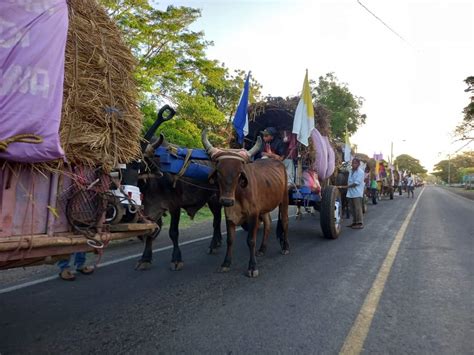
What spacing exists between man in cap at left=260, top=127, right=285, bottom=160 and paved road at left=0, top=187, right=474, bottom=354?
8.87 feet

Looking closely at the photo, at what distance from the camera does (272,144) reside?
936 cm

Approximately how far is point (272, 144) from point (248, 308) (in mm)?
5572

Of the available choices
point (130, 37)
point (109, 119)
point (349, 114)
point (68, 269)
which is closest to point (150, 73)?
point (130, 37)

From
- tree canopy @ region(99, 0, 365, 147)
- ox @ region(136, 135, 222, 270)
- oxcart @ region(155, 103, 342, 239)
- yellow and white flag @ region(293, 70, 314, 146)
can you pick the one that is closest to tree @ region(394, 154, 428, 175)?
tree canopy @ region(99, 0, 365, 147)

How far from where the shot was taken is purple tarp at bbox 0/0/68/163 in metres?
2.37

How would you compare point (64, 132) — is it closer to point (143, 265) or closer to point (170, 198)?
point (170, 198)

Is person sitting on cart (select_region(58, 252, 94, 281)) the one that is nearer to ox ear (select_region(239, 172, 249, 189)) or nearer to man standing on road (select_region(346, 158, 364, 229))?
ox ear (select_region(239, 172, 249, 189))

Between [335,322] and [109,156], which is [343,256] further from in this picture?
[109,156]

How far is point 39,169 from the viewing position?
8.80 ft

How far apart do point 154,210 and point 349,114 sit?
3244 cm

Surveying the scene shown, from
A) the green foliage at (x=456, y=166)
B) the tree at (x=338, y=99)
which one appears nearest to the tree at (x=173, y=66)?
the tree at (x=338, y=99)

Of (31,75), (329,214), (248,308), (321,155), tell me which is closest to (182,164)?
(248,308)

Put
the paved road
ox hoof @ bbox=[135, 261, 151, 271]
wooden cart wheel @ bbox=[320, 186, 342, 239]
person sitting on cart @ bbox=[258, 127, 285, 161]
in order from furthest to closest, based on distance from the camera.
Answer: person sitting on cart @ bbox=[258, 127, 285, 161] → wooden cart wheel @ bbox=[320, 186, 342, 239] → ox hoof @ bbox=[135, 261, 151, 271] → the paved road

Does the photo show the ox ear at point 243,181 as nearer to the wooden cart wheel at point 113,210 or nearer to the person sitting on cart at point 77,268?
the person sitting on cart at point 77,268
